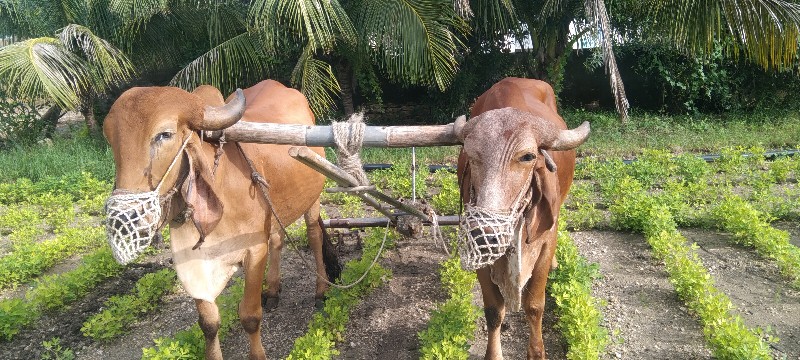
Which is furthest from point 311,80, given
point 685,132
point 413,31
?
point 685,132

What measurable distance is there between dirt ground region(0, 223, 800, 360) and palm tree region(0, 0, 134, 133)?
5.42 metres

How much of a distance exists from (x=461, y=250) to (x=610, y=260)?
359 centimetres

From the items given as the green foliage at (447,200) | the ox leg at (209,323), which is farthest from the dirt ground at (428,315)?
the green foliage at (447,200)

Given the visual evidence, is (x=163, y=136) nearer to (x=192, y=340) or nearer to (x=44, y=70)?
(x=192, y=340)

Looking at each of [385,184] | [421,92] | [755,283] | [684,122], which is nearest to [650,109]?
[684,122]

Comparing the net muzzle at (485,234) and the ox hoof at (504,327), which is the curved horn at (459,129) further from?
the ox hoof at (504,327)

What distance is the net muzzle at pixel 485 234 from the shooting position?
2.46 meters

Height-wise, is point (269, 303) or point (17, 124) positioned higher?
point (17, 124)

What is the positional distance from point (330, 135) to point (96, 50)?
29.4ft

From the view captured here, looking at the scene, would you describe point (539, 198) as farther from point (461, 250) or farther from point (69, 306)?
point (69, 306)

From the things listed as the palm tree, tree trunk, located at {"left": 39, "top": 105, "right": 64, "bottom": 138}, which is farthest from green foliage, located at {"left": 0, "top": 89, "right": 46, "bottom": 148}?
the palm tree

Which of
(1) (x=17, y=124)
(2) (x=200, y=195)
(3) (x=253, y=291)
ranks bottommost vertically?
(3) (x=253, y=291)

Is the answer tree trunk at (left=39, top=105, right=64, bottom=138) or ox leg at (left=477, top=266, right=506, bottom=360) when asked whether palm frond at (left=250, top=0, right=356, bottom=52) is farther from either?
tree trunk at (left=39, top=105, right=64, bottom=138)

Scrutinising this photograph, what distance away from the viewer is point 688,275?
4523 millimetres
